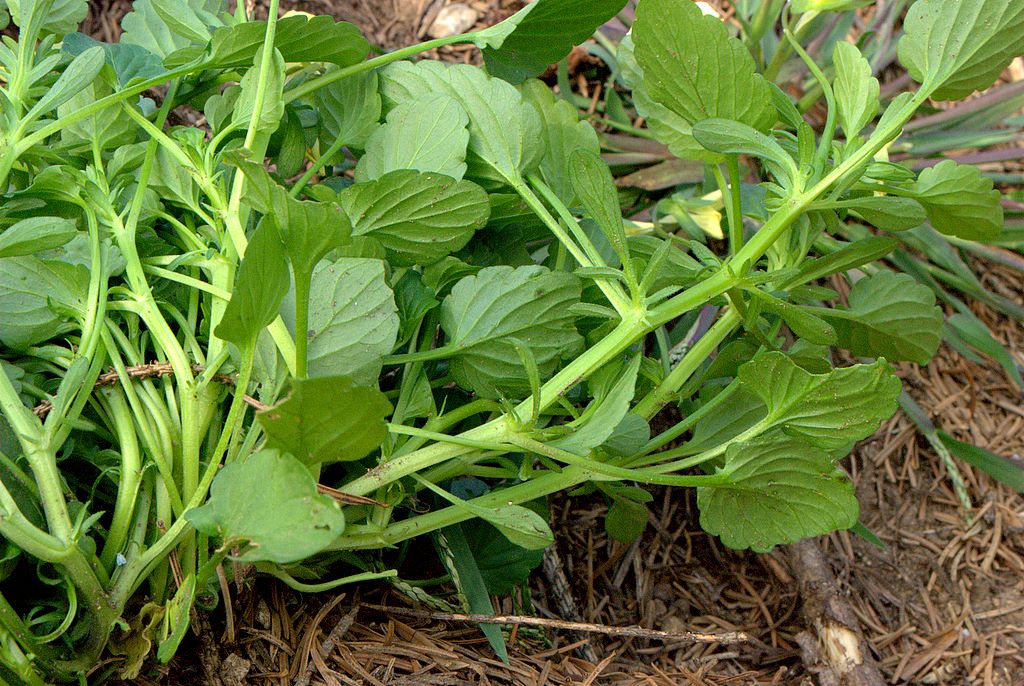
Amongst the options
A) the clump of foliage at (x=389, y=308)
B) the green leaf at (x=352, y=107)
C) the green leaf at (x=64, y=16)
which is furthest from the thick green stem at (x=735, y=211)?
the green leaf at (x=64, y=16)

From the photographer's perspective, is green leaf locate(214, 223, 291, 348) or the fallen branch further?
the fallen branch

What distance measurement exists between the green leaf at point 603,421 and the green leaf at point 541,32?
344 mm

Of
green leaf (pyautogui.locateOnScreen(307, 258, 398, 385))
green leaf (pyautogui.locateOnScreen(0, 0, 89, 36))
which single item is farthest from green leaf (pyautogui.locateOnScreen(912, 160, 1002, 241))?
green leaf (pyautogui.locateOnScreen(0, 0, 89, 36))

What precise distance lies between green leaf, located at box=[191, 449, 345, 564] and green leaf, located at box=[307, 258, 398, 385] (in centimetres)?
14

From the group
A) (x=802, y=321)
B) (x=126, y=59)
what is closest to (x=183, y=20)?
(x=126, y=59)

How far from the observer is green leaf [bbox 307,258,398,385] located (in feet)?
2.17

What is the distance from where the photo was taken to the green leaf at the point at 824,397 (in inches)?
25.3

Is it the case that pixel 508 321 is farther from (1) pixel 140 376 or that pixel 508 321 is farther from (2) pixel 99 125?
(2) pixel 99 125

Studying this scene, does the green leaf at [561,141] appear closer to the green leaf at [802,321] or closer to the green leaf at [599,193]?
the green leaf at [599,193]

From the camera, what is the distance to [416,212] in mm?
711

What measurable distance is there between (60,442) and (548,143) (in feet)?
1.72

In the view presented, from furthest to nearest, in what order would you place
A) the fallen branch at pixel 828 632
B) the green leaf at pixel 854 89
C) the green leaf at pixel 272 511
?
the fallen branch at pixel 828 632 → the green leaf at pixel 854 89 → the green leaf at pixel 272 511

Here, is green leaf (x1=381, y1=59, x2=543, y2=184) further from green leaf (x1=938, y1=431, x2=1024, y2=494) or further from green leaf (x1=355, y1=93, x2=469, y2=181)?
green leaf (x1=938, y1=431, x2=1024, y2=494)

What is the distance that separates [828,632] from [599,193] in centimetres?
61
